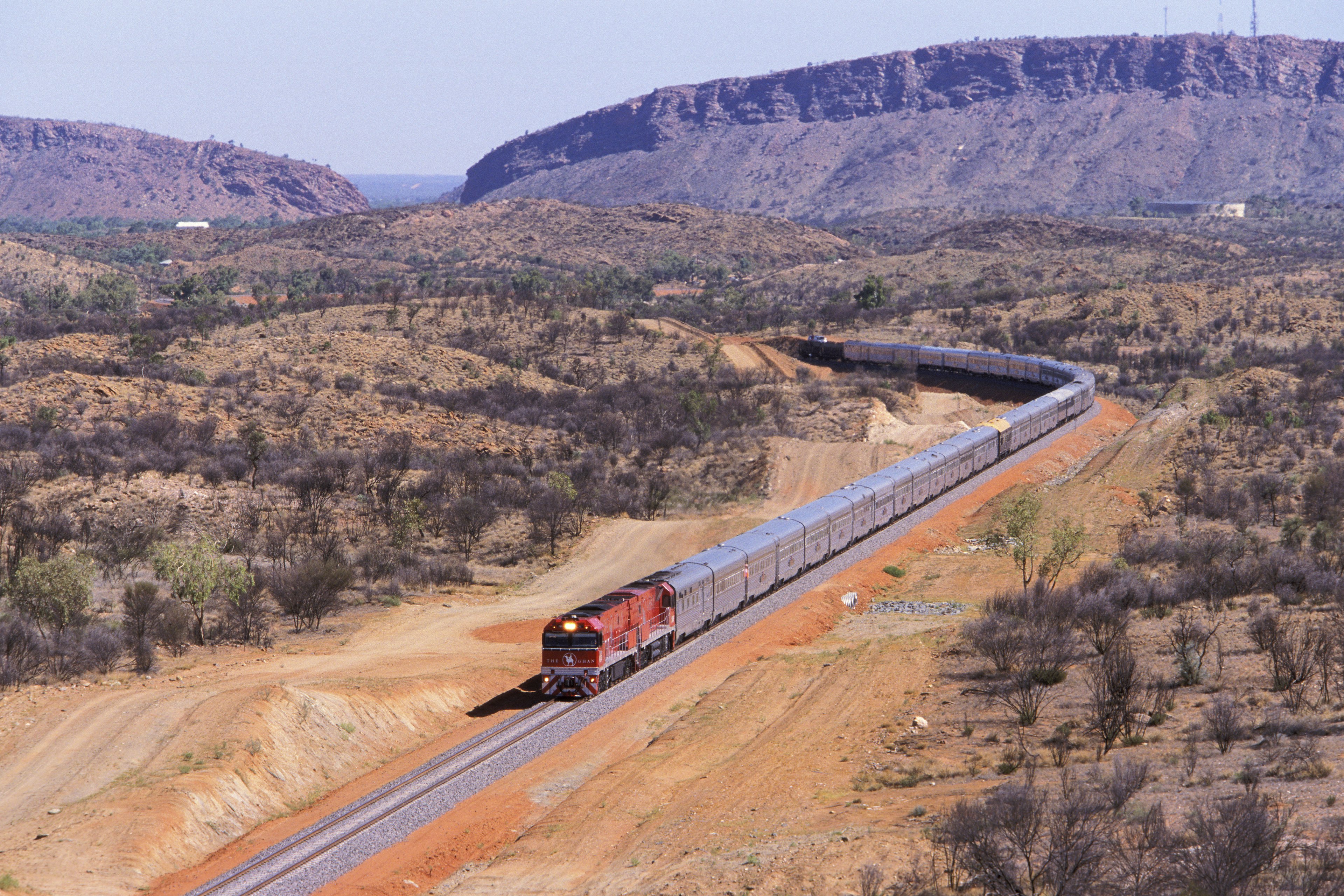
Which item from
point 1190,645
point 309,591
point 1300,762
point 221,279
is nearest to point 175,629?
point 309,591

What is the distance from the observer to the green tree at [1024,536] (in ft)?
128

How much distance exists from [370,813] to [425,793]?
118cm

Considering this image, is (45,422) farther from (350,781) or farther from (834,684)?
(834,684)

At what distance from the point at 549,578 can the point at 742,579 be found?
9998 mm

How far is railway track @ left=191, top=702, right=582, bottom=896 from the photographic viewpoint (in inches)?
787

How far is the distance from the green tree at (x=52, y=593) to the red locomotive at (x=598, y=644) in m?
13.8

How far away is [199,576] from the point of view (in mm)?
33781

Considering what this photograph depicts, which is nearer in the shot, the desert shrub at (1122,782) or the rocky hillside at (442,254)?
the desert shrub at (1122,782)

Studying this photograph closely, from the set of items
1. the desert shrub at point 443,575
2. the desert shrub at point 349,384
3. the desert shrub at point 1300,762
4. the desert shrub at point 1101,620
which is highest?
the desert shrub at point 349,384

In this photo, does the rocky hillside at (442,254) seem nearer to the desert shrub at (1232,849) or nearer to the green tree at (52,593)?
the green tree at (52,593)

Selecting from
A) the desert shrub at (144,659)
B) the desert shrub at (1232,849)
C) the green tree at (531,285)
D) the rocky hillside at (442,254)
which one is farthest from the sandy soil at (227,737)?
the rocky hillside at (442,254)

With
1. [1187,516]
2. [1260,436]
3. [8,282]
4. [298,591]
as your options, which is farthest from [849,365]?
[8,282]

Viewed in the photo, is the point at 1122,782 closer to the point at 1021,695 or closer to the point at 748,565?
the point at 1021,695

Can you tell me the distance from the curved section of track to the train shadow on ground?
0.92m
